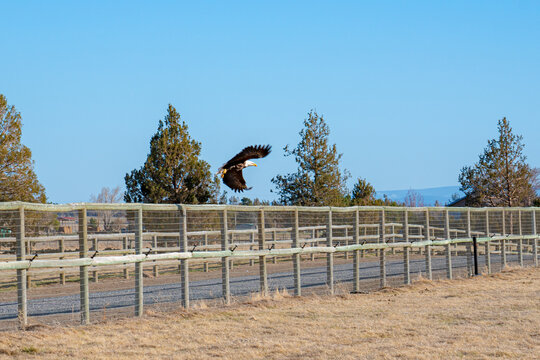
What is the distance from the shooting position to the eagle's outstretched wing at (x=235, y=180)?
11.4 metres

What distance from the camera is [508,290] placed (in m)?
14.3

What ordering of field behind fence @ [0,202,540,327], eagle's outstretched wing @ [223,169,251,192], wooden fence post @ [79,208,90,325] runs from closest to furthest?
wooden fence post @ [79,208,90,325], field behind fence @ [0,202,540,327], eagle's outstretched wing @ [223,169,251,192]

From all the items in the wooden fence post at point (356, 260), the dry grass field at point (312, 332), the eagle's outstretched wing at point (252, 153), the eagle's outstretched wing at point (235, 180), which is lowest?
the dry grass field at point (312, 332)

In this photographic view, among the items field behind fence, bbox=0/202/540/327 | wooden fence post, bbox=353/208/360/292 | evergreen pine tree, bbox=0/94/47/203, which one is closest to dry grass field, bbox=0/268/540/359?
field behind fence, bbox=0/202/540/327

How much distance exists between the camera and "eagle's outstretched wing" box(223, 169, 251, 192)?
11409 mm

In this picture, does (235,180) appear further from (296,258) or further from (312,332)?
(312,332)

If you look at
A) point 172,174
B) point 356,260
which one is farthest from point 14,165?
point 356,260

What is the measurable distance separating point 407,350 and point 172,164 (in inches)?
793

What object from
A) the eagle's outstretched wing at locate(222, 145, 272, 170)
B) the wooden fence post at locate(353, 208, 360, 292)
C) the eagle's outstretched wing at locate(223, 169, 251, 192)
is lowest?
the wooden fence post at locate(353, 208, 360, 292)

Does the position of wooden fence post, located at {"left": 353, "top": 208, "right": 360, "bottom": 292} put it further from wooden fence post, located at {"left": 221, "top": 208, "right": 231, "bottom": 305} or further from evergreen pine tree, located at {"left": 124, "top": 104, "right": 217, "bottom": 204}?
evergreen pine tree, located at {"left": 124, "top": 104, "right": 217, "bottom": 204}

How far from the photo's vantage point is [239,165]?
37.7 feet

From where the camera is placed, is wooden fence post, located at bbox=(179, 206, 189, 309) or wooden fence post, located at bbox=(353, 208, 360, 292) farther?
wooden fence post, located at bbox=(353, 208, 360, 292)

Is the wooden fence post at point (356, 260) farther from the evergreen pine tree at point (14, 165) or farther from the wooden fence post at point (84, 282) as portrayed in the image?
the evergreen pine tree at point (14, 165)

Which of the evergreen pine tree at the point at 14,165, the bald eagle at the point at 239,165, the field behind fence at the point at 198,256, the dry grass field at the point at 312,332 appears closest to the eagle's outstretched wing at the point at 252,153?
the bald eagle at the point at 239,165
